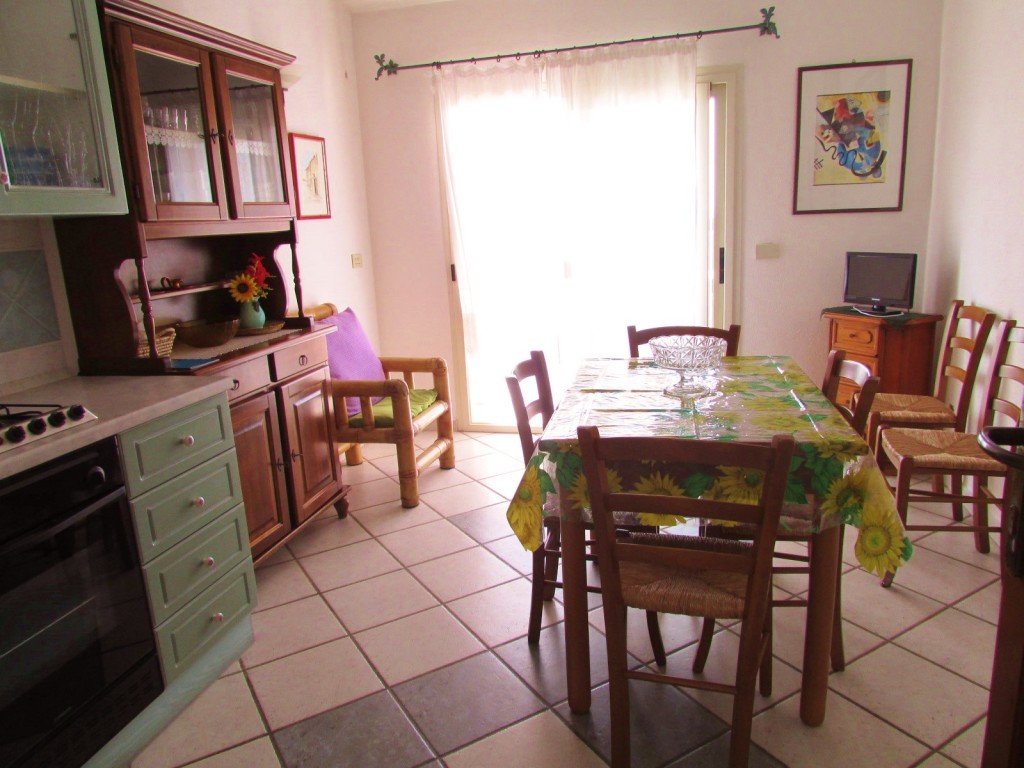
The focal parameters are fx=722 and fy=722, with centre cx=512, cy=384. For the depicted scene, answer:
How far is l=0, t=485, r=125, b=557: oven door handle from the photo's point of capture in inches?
61.4

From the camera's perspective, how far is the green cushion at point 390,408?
3.47 m

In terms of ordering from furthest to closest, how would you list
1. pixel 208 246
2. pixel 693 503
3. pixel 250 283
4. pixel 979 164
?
pixel 979 164 < pixel 208 246 < pixel 250 283 < pixel 693 503

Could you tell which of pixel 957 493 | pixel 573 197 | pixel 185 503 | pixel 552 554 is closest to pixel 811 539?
pixel 552 554

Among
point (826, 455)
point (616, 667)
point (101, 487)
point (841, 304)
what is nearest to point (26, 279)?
point (101, 487)

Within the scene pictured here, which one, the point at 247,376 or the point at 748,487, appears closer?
the point at 748,487

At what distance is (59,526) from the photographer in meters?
1.68

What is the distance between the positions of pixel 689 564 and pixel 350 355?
2.45 metres

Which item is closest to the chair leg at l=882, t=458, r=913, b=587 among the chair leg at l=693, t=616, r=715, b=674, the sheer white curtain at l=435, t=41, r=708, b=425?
the chair leg at l=693, t=616, r=715, b=674

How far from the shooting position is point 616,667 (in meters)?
1.74

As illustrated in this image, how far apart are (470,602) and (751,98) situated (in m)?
3.02

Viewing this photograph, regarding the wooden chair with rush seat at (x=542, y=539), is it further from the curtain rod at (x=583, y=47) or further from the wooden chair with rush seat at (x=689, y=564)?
the curtain rod at (x=583, y=47)

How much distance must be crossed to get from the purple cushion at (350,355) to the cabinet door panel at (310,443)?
0.30 metres

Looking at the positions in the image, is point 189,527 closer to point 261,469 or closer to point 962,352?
point 261,469

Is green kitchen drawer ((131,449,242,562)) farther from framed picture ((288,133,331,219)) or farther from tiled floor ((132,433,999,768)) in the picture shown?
framed picture ((288,133,331,219))
